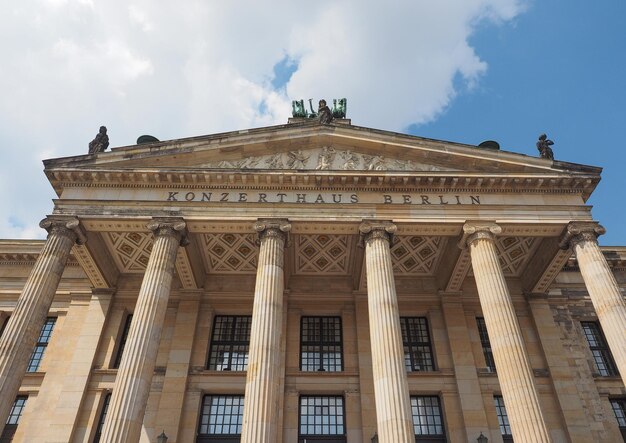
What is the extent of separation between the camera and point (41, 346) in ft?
85.3

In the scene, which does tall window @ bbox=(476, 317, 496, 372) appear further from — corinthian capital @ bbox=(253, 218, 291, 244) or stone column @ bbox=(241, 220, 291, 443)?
stone column @ bbox=(241, 220, 291, 443)

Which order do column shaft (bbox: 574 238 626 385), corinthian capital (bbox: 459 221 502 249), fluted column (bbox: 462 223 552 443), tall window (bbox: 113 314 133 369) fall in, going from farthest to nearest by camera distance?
tall window (bbox: 113 314 133 369) < corinthian capital (bbox: 459 221 502 249) < column shaft (bbox: 574 238 626 385) < fluted column (bbox: 462 223 552 443)

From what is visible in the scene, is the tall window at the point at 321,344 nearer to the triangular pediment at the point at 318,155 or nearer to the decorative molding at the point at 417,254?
the decorative molding at the point at 417,254

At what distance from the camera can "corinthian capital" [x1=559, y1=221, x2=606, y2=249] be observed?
72.8 ft

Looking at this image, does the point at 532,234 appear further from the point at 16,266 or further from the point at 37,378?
the point at 16,266

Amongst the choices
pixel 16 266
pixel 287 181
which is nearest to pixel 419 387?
pixel 287 181

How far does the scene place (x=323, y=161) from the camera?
24.5 metres

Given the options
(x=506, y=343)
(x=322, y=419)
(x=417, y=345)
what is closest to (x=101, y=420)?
(x=322, y=419)

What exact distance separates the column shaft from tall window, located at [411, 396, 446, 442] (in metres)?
8.37

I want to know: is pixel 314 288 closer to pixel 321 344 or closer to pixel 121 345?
pixel 321 344

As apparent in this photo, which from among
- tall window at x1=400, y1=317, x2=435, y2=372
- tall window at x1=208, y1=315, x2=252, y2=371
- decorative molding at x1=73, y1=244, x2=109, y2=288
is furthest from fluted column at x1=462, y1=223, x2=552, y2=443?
decorative molding at x1=73, y1=244, x2=109, y2=288

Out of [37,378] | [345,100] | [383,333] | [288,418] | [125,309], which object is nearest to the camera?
[383,333]

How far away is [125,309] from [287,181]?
11.8 m

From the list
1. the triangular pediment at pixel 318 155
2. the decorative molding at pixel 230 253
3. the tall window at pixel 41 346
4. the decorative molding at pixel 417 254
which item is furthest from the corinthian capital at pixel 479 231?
the tall window at pixel 41 346
